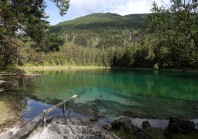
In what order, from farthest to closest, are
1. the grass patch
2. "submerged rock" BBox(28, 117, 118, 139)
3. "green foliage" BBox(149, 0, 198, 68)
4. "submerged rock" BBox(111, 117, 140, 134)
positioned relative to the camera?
1. the grass patch
2. "submerged rock" BBox(111, 117, 140, 134)
3. "submerged rock" BBox(28, 117, 118, 139)
4. "green foliage" BBox(149, 0, 198, 68)

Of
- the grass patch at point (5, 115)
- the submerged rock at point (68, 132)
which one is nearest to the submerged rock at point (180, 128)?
the submerged rock at point (68, 132)

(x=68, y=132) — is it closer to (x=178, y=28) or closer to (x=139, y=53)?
(x=178, y=28)

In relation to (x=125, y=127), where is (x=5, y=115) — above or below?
above

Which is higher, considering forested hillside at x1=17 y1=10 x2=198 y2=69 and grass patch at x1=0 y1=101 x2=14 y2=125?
forested hillside at x1=17 y1=10 x2=198 y2=69

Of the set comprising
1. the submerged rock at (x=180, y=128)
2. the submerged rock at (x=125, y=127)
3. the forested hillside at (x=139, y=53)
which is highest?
the forested hillside at (x=139, y=53)

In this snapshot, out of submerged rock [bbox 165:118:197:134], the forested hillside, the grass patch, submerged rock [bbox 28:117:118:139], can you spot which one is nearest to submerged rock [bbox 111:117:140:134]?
submerged rock [bbox 28:117:118:139]

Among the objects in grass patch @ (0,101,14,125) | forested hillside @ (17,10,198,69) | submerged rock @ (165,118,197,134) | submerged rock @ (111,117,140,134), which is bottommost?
submerged rock @ (165,118,197,134)

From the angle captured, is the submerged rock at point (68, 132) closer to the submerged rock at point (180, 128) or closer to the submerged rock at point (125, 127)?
the submerged rock at point (125, 127)

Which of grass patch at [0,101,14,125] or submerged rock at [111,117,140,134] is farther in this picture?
grass patch at [0,101,14,125]

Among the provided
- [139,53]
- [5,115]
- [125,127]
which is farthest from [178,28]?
[139,53]

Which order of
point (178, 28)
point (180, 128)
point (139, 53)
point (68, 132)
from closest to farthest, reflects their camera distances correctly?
point (178, 28), point (68, 132), point (180, 128), point (139, 53)

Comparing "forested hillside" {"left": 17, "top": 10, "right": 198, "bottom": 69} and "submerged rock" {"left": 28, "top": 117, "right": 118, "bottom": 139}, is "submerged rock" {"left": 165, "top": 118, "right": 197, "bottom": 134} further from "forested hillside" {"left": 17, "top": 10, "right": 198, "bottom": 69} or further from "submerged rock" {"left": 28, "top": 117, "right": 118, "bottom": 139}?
"submerged rock" {"left": 28, "top": 117, "right": 118, "bottom": 139}

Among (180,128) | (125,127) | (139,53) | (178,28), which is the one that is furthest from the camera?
(139,53)

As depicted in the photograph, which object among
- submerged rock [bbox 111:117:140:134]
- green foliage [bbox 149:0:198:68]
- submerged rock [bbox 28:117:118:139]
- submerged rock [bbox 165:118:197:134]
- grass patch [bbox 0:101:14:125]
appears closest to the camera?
green foliage [bbox 149:0:198:68]
